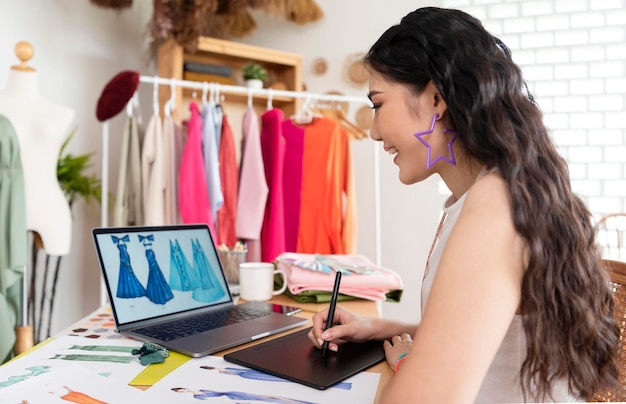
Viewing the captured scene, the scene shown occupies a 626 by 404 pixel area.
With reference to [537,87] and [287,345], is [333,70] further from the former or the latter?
[287,345]

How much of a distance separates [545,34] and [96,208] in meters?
2.60

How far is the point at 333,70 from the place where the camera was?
3.23 meters

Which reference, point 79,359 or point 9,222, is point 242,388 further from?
point 9,222

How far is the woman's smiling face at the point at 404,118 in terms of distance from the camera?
84 cm

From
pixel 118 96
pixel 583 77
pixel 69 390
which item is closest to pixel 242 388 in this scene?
pixel 69 390

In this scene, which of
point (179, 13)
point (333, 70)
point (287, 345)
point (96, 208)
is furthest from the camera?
point (333, 70)

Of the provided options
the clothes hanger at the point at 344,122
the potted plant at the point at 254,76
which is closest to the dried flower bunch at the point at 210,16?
the potted plant at the point at 254,76

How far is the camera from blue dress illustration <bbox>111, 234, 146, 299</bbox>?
1.10 m

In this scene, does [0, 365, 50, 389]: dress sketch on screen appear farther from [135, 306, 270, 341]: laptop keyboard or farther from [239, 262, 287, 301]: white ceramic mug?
[239, 262, 287, 301]: white ceramic mug

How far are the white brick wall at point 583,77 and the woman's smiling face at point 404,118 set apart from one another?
2.08m

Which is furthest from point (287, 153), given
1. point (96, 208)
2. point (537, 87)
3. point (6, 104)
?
point (537, 87)

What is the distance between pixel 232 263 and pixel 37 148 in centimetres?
91

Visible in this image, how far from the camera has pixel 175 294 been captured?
1193 millimetres

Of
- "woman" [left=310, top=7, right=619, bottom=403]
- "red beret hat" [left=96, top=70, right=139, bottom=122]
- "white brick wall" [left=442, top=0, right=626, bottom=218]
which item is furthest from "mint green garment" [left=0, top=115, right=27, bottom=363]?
"white brick wall" [left=442, top=0, right=626, bottom=218]
